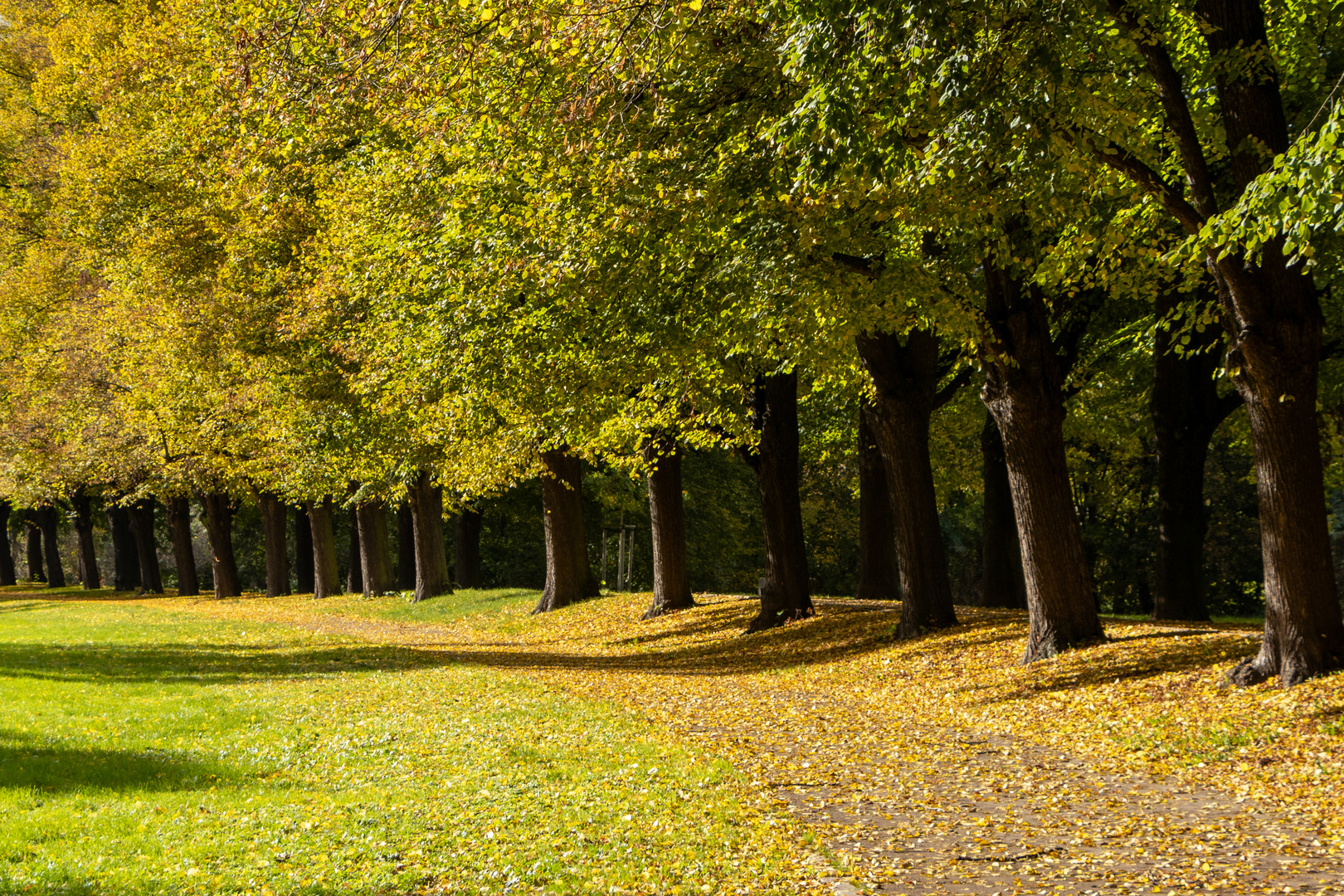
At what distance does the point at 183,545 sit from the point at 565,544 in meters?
23.9

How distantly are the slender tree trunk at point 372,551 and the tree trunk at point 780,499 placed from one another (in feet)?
60.2

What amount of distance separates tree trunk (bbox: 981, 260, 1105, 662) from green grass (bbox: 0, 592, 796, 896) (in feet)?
18.1

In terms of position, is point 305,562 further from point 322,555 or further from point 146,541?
point 146,541

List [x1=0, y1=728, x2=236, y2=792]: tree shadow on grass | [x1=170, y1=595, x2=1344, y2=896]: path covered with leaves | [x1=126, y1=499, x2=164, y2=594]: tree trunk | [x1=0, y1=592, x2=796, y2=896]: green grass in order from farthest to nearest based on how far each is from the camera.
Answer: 1. [x1=126, y1=499, x2=164, y2=594]: tree trunk
2. [x1=0, y1=728, x2=236, y2=792]: tree shadow on grass
3. [x1=170, y1=595, x2=1344, y2=896]: path covered with leaves
4. [x1=0, y1=592, x2=796, y2=896]: green grass

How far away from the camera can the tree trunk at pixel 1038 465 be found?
13.4m

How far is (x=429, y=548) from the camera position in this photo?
32188 millimetres

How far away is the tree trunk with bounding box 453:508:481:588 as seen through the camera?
37.1 m

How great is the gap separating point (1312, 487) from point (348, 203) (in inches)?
722

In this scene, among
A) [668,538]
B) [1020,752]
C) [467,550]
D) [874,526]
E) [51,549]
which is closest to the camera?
[1020,752]

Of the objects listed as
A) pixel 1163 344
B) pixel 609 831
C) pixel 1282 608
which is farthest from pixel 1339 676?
pixel 1163 344

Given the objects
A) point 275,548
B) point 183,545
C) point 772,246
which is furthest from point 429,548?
point 772,246

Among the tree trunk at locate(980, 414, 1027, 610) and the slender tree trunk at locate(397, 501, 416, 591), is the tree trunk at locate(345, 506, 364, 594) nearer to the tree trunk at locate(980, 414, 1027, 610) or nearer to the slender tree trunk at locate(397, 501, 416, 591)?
the slender tree trunk at locate(397, 501, 416, 591)

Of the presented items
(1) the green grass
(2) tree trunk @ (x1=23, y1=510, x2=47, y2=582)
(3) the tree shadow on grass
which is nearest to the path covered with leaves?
(1) the green grass

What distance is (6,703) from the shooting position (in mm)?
12508
